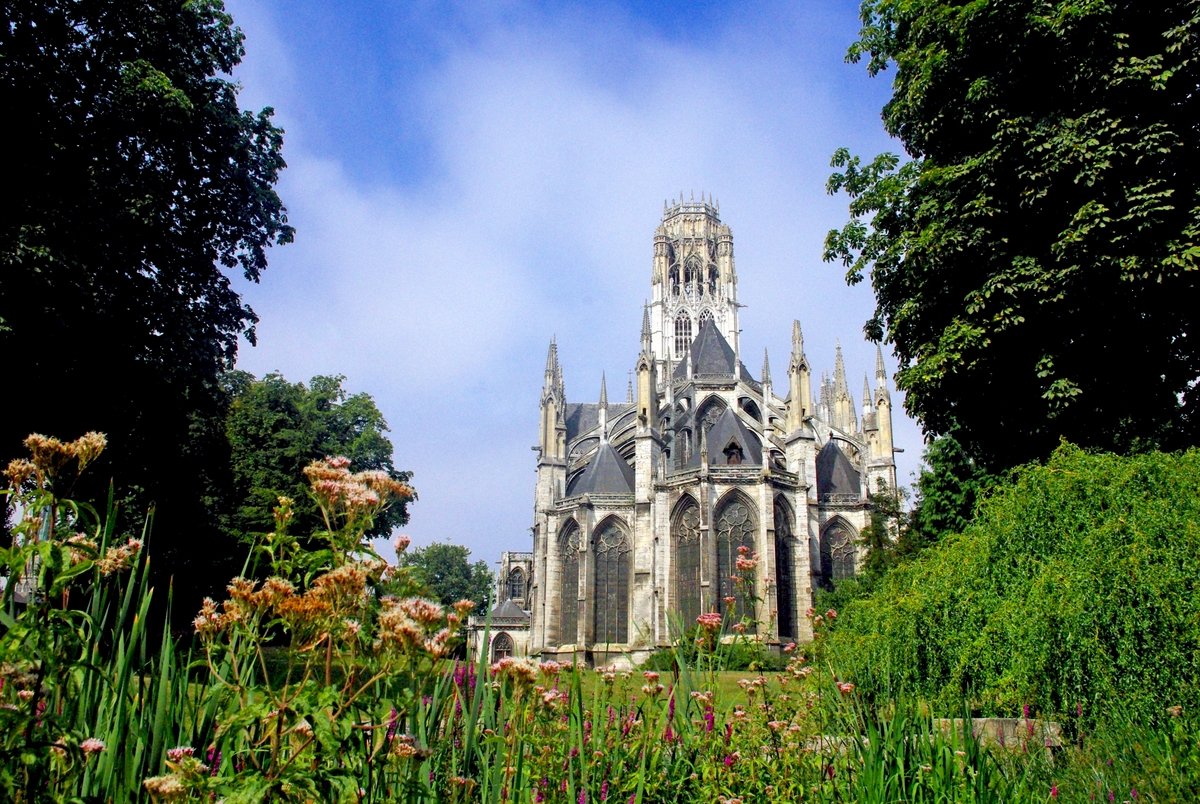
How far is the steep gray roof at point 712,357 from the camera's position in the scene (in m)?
49.4

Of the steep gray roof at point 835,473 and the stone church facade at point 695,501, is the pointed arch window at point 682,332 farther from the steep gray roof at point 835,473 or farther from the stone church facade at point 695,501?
the steep gray roof at point 835,473

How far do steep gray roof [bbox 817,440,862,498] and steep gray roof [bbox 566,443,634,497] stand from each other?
9211mm

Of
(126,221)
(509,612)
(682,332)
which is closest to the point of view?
(126,221)

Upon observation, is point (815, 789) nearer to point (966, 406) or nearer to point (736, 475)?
point (966, 406)

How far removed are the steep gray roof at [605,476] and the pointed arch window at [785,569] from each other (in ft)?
23.5

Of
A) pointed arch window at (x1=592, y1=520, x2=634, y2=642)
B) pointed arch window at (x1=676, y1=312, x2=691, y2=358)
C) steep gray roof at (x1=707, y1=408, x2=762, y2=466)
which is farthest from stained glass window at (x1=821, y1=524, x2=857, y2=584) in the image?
pointed arch window at (x1=676, y1=312, x2=691, y2=358)

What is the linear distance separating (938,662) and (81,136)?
1713cm

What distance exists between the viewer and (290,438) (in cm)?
3173

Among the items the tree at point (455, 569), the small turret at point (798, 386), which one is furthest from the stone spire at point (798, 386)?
the tree at point (455, 569)

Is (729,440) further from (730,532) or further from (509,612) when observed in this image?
(509,612)

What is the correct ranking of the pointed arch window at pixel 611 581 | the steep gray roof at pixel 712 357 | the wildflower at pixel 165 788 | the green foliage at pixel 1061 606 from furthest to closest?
1. the steep gray roof at pixel 712 357
2. the pointed arch window at pixel 611 581
3. the green foliage at pixel 1061 606
4. the wildflower at pixel 165 788

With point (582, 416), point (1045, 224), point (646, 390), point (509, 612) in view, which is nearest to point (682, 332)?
point (582, 416)

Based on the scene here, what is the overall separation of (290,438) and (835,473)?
24968mm

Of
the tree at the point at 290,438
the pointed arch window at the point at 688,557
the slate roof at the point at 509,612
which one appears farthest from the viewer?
the slate roof at the point at 509,612
